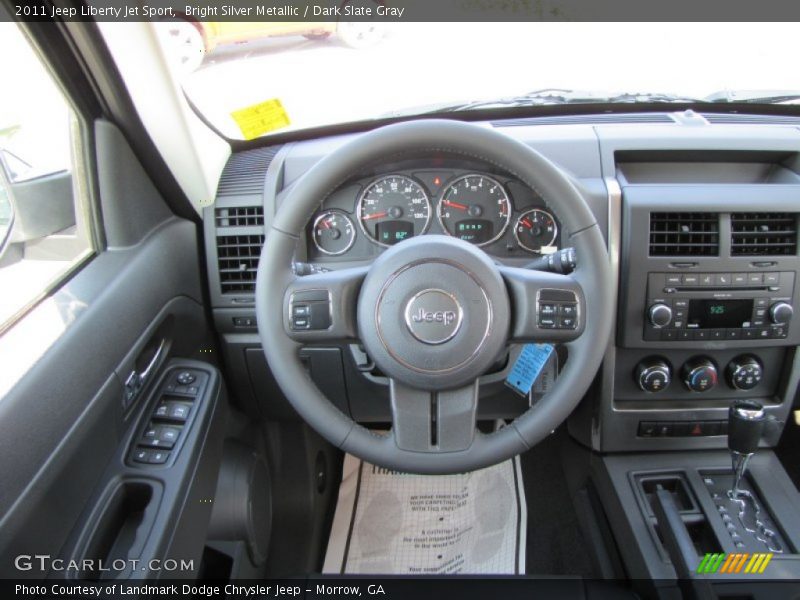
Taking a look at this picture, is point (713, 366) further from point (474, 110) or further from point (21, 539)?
A: point (21, 539)

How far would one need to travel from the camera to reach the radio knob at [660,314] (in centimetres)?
143

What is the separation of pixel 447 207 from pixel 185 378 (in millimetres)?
778

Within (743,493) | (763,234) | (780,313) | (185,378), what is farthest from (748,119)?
(185,378)

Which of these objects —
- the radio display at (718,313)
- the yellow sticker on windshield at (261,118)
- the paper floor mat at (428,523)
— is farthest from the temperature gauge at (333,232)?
the radio display at (718,313)

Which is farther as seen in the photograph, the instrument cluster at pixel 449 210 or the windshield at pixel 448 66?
the windshield at pixel 448 66

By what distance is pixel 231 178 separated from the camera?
1.62m

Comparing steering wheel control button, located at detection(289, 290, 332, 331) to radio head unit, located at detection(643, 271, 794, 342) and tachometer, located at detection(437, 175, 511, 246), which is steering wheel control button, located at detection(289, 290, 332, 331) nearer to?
tachometer, located at detection(437, 175, 511, 246)

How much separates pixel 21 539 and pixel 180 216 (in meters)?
0.89

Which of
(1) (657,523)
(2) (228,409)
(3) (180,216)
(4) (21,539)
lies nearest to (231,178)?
(3) (180,216)

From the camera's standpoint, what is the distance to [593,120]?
64.9 inches

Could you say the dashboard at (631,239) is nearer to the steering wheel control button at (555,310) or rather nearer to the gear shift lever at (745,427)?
the gear shift lever at (745,427)

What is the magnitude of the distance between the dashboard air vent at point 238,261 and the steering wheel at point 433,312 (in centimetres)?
48

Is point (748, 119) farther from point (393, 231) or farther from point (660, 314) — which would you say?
point (393, 231)

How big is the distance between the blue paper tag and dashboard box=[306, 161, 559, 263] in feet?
0.76
